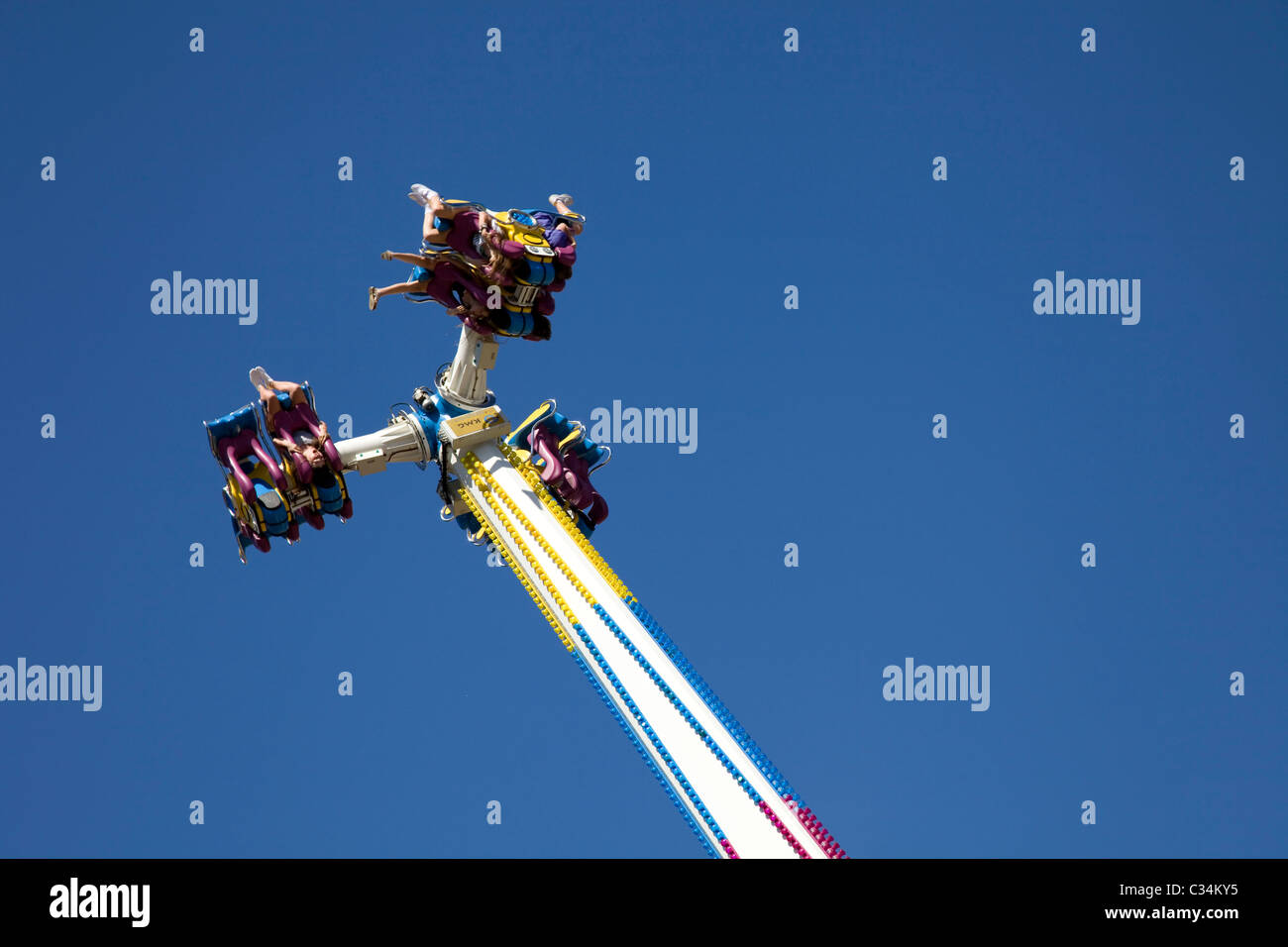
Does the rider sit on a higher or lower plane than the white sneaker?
lower

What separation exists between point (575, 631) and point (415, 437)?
4.96 m

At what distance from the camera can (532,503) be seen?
1139 inches

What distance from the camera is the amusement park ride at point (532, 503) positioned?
24312 millimetres

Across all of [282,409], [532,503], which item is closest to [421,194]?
[282,409]

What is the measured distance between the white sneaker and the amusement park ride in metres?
0.46

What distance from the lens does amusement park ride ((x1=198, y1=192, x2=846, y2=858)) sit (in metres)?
24.3

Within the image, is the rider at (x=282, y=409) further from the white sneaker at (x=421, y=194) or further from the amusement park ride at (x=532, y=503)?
the white sneaker at (x=421, y=194)

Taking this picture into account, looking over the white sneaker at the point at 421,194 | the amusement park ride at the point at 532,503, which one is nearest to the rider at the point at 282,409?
the amusement park ride at the point at 532,503

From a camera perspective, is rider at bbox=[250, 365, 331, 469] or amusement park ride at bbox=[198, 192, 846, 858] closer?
amusement park ride at bbox=[198, 192, 846, 858]

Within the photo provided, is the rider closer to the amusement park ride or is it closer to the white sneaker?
the amusement park ride

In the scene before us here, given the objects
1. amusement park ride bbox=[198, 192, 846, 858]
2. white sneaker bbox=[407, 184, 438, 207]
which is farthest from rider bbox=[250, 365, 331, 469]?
white sneaker bbox=[407, 184, 438, 207]

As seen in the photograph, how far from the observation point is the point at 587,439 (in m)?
31.1
